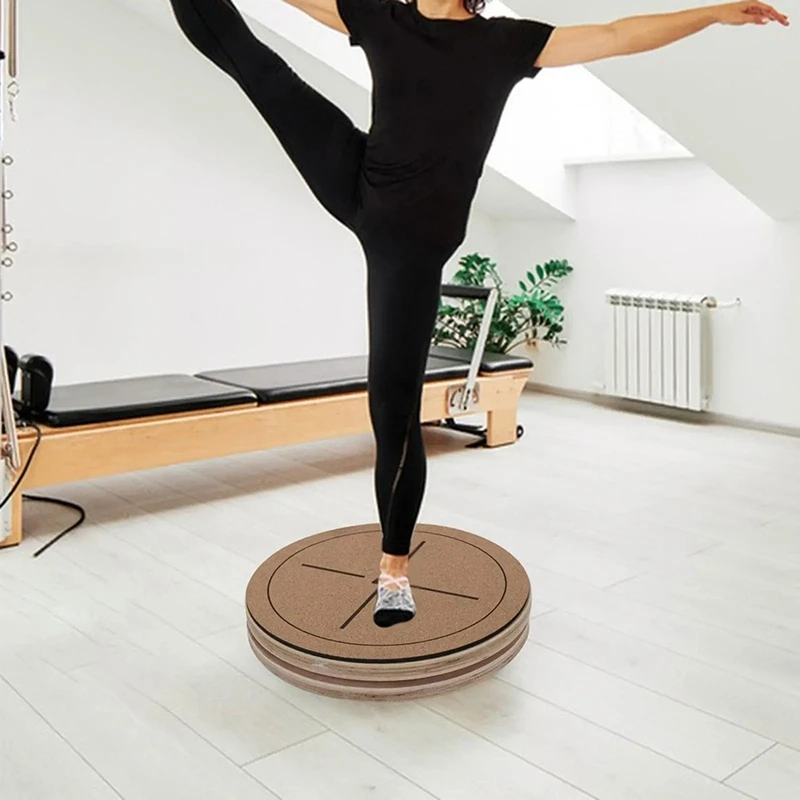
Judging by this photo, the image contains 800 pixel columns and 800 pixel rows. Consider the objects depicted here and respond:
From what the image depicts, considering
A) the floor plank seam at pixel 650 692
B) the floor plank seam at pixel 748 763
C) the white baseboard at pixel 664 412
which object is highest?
the white baseboard at pixel 664 412

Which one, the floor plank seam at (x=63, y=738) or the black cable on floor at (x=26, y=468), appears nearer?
the floor plank seam at (x=63, y=738)

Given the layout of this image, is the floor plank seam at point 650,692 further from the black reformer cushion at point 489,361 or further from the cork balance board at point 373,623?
the black reformer cushion at point 489,361

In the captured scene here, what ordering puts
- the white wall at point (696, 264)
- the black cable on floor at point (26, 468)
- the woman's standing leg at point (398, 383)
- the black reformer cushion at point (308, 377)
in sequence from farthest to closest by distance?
the white wall at point (696, 264), the black reformer cushion at point (308, 377), the black cable on floor at point (26, 468), the woman's standing leg at point (398, 383)

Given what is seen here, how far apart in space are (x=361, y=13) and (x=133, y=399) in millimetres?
1873

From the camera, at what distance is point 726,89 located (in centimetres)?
365

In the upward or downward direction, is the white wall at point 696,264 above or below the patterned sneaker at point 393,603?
above

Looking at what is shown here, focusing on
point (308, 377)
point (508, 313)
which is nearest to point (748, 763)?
point (308, 377)

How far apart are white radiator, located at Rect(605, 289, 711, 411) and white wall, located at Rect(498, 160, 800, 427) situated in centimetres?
12

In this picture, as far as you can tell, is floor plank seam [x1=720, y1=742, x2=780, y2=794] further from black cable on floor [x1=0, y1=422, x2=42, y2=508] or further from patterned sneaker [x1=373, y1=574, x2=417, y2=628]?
black cable on floor [x1=0, y1=422, x2=42, y2=508]

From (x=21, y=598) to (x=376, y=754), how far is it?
127cm

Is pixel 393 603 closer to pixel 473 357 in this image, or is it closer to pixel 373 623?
pixel 373 623

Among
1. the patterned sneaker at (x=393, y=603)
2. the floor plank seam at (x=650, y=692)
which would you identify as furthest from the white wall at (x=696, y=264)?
the patterned sneaker at (x=393, y=603)

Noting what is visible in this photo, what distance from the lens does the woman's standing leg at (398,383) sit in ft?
6.82

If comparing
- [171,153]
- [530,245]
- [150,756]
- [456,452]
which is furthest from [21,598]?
[530,245]
